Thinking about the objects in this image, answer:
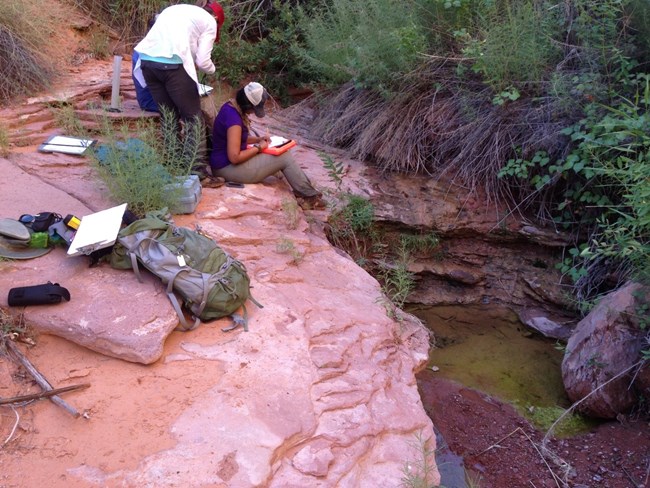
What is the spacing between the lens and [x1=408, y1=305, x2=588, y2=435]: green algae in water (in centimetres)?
482

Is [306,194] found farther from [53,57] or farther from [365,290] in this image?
[53,57]

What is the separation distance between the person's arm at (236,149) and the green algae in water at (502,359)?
2.04 meters

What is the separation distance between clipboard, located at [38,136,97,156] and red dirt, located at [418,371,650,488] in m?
3.32

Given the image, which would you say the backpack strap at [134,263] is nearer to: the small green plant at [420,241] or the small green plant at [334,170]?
the small green plant at [334,170]

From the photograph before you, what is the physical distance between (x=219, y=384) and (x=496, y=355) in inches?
112

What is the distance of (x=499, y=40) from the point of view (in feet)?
18.4

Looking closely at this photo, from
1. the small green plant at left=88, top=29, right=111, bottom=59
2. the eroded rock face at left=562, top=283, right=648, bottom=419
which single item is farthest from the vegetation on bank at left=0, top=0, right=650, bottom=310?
the small green plant at left=88, top=29, right=111, bottom=59

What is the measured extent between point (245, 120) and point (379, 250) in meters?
1.75

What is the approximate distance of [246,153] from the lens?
5.41 m

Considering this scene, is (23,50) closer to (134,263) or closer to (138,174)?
(138,174)

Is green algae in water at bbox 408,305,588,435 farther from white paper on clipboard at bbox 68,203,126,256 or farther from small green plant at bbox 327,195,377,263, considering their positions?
white paper on clipboard at bbox 68,203,126,256

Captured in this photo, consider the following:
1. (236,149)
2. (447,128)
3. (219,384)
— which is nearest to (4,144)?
(236,149)

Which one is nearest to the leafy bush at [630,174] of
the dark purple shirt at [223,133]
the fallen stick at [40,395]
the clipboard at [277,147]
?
the clipboard at [277,147]

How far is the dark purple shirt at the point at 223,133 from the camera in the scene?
5242mm
